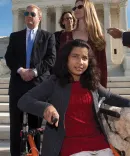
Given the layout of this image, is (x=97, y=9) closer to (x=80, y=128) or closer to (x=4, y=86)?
(x=4, y=86)

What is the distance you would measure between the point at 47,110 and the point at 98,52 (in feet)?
5.70

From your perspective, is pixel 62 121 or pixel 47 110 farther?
pixel 62 121

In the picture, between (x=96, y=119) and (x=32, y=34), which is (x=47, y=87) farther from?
(x=32, y=34)

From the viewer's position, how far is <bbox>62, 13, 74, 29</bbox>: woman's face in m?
4.86

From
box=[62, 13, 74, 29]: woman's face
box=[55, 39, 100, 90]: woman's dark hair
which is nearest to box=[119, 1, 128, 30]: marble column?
box=[62, 13, 74, 29]: woman's face

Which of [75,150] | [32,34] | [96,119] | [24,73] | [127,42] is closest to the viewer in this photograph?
[75,150]

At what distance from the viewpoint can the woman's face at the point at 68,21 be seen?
16.0ft

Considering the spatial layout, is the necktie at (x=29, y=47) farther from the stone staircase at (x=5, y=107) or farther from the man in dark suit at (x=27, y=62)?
the stone staircase at (x=5, y=107)

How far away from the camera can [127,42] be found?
2.99m

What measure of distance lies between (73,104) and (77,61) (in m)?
0.40

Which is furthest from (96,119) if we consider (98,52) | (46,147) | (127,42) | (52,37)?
(52,37)

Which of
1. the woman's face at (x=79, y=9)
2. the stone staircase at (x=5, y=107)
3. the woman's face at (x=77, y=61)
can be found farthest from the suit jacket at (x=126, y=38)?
the stone staircase at (x=5, y=107)

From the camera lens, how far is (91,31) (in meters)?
3.60

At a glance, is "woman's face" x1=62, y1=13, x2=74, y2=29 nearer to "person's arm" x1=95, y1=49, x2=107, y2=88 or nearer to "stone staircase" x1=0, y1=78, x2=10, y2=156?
"person's arm" x1=95, y1=49, x2=107, y2=88
